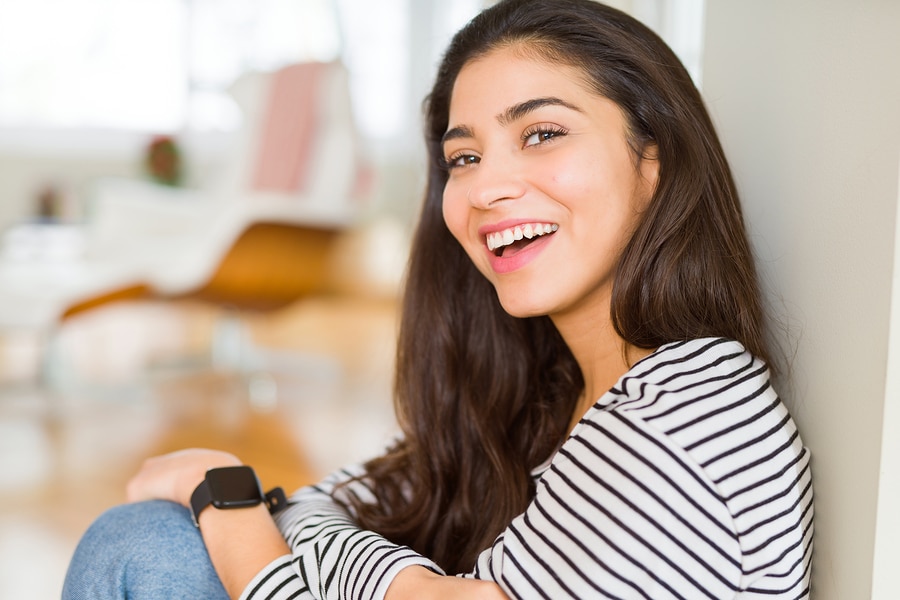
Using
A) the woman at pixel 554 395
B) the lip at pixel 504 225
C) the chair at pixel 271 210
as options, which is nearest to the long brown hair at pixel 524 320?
the woman at pixel 554 395

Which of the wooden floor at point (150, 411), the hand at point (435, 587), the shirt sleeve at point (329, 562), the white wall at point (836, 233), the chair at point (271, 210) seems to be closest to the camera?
the white wall at point (836, 233)

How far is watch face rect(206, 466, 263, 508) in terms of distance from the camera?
1115 millimetres

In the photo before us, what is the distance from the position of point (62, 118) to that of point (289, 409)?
158 inches

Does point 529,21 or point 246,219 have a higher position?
point 529,21

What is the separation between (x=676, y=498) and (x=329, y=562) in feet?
1.35

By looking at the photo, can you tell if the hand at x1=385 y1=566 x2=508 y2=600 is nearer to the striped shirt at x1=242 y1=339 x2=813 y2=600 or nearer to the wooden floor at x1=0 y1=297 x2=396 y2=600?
the striped shirt at x1=242 y1=339 x2=813 y2=600

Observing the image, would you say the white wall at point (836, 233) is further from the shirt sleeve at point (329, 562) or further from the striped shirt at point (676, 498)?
the shirt sleeve at point (329, 562)

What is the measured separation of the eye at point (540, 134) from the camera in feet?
3.30

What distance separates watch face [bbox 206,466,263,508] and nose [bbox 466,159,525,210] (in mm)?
443

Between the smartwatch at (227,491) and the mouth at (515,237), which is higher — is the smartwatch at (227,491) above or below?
below

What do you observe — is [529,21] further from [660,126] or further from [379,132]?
[379,132]

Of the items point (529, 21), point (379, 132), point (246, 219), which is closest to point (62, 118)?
point (379, 132)

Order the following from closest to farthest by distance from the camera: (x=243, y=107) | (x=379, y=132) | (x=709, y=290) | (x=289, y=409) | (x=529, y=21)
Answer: (x=709, y=290)
(x=529, y=21)
(x=289, y=409)
(x=243, y=107)
(x=379, y=132)

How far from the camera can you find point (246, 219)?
3.65 meters
